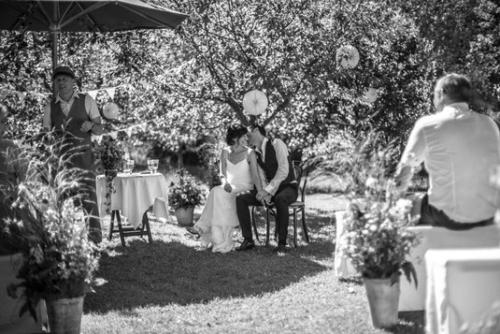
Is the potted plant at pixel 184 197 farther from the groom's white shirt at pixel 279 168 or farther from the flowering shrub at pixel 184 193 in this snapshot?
the groom's white shirt at pixel 279 168

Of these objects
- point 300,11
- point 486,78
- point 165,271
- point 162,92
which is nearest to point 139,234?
point 165,271

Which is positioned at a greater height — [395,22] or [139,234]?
[395,22]

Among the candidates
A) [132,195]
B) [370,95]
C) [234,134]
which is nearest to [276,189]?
[234,134]

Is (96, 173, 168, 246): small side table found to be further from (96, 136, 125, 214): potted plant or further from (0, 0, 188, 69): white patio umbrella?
(0, 0, 188, 69): white patio umbrella

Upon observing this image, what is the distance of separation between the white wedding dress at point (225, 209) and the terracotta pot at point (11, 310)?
12.3ft

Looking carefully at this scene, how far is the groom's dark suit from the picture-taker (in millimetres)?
7898

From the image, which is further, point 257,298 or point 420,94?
point 420,94

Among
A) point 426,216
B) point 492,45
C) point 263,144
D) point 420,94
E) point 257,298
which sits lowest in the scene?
point 257,298

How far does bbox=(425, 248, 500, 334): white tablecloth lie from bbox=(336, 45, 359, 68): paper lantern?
6205 mm

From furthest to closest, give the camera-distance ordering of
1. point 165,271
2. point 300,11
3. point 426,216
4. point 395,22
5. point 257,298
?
point 395,22
point 300,11
point 165,271
point 257,298
point 426,216

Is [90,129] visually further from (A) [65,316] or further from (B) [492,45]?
(B) [492,45]

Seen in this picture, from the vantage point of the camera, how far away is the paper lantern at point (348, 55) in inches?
378

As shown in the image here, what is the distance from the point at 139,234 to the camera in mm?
8711

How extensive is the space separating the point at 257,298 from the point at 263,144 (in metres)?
2.68
